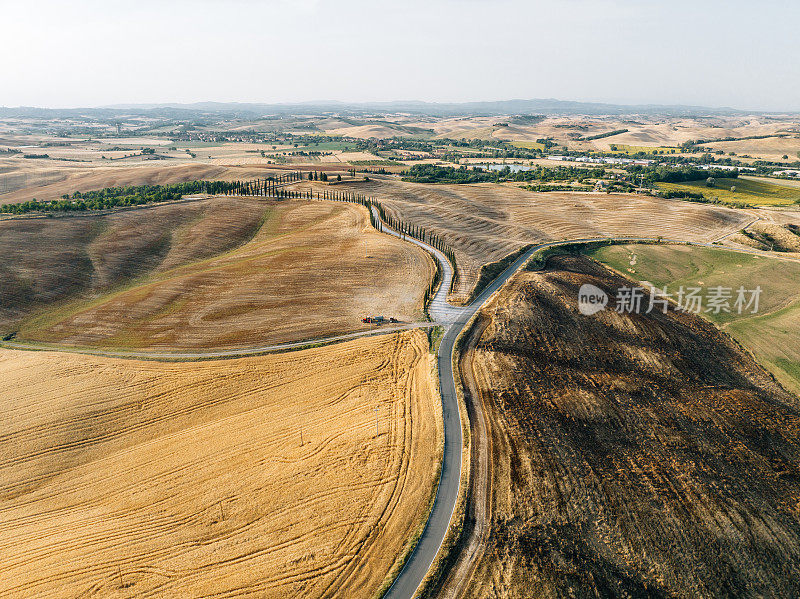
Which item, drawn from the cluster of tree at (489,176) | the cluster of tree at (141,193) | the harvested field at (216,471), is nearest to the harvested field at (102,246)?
the cluster of tree at (141,193)

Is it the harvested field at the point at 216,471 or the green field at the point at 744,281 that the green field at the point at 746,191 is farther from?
the harvested field at the point at 216,471

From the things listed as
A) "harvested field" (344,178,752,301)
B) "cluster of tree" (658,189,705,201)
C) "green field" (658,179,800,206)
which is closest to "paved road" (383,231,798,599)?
"harvested field" (344,178,752,301)

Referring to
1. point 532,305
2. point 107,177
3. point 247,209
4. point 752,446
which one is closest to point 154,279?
point 247,209

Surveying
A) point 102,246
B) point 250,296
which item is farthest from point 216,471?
point 102,246

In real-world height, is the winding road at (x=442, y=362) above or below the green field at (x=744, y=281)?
above

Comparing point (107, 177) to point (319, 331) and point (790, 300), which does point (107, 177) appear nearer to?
point (319, 331)

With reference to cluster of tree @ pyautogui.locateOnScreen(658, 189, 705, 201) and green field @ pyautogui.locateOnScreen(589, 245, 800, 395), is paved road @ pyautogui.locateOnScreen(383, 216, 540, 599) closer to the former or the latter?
green field @ pyautogui.locateOnScreen(589, 245, 800, 395)

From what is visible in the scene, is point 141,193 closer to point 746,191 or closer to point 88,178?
point 88,178
